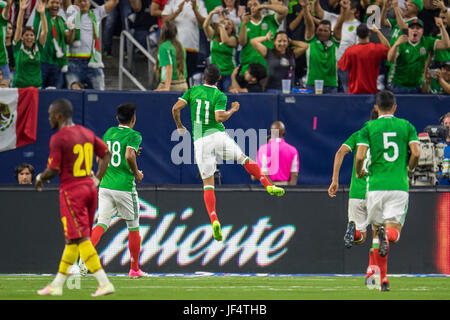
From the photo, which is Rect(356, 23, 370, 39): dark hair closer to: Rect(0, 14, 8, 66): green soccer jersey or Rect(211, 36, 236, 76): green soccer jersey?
Rect(211, 36, 236, 76): green soccer jersey

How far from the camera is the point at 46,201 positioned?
1452cm

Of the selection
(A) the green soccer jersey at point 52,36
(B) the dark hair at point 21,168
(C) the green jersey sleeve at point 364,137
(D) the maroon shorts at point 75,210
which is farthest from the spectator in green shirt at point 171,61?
(D) the maroon shorts at point 75,210

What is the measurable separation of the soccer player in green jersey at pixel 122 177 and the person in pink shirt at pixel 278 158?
11.9ft

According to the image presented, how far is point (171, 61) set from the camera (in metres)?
16.7

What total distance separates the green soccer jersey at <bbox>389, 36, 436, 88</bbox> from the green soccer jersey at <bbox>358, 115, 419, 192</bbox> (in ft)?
22.7

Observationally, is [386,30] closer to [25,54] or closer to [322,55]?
[322,55]

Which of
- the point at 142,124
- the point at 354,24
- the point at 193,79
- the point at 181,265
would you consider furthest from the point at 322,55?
the point at 181,265

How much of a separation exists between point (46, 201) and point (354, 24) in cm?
758

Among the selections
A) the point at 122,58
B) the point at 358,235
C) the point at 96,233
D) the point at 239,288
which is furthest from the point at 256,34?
the point at 239,288

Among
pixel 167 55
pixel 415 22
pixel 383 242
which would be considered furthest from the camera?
pixel 415 22

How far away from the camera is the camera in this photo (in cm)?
1487

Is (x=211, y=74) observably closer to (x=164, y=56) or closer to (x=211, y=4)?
(x=164, y=56)

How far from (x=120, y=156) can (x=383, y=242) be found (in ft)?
13.2

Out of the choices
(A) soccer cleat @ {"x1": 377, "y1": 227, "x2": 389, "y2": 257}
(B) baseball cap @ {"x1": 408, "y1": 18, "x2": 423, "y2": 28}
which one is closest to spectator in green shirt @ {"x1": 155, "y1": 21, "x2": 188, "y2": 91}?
(B) baseball cap @ {"x1": 408, "y1": 18, "x2": 423, "y2": 28}
